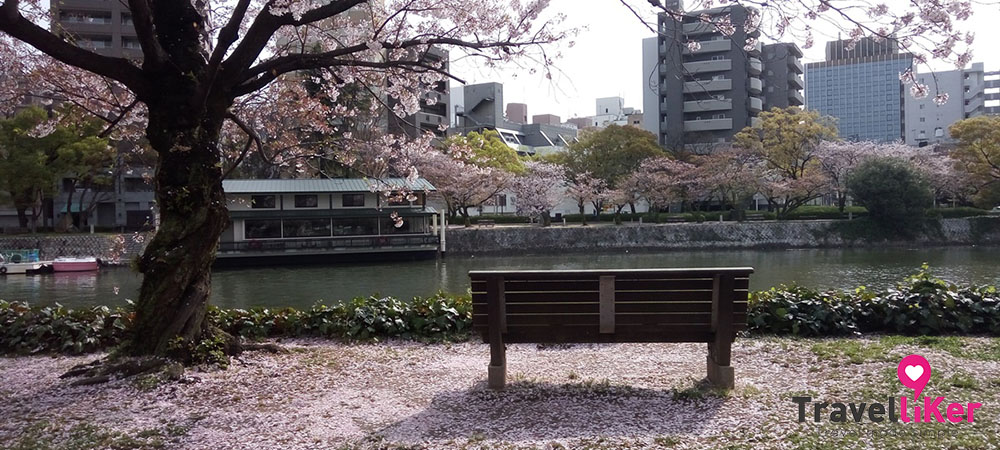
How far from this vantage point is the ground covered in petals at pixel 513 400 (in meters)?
3.09

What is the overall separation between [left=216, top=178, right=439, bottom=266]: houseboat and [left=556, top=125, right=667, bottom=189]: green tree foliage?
47.1 ft

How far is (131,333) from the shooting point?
191 inches

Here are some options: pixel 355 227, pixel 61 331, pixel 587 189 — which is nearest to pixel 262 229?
pixel 355 227

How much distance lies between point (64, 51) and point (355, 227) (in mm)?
29659

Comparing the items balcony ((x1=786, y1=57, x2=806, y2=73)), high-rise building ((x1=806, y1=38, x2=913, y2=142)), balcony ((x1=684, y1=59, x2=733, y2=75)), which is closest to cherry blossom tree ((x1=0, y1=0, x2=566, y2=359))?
balcony ((x1=684, y1=59, x2=733, y2=75))

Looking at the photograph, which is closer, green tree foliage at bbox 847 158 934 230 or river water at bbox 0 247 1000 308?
river water at bbox 0 247 1000 308

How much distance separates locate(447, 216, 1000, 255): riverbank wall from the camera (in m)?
36.9

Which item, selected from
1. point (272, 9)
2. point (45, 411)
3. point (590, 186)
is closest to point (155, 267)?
point (45, 411)

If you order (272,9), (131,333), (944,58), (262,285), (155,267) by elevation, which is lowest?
(262,285)

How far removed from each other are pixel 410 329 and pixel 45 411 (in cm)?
295

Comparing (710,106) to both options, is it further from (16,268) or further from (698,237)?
(16,268)

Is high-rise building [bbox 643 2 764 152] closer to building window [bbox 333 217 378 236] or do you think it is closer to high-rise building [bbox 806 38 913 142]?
building window [bbox 333 217 378 236]

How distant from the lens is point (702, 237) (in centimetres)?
3856

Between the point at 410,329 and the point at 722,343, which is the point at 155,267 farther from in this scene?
the point at 722,343
